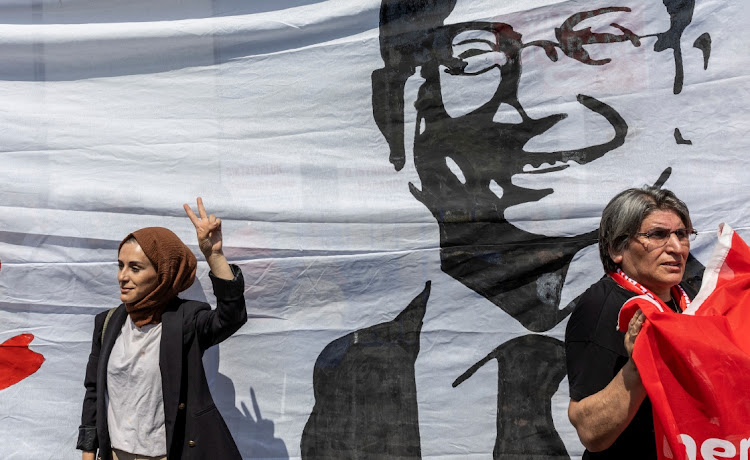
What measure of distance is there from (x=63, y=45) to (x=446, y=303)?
1652 millimetres

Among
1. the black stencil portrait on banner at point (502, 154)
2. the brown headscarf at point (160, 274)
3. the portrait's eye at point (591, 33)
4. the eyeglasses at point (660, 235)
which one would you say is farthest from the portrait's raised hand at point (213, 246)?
the portrait's eye at point (591, 33)

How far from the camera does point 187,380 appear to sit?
215 cm

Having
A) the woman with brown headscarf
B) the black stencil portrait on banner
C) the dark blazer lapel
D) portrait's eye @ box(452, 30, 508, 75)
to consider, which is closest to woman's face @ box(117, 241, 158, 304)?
the woman with brown headscarf

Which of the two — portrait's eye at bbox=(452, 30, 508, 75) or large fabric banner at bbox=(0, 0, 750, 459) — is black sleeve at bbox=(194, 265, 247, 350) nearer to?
large fabric banner at bbox=(0, 0, 750, 459)

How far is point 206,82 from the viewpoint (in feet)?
8.71

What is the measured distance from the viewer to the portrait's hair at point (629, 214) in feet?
5.43

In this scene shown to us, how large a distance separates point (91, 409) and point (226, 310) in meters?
0.56

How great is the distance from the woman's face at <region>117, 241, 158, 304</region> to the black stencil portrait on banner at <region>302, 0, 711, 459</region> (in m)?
0.67

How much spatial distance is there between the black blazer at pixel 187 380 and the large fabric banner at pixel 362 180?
1.24 feet

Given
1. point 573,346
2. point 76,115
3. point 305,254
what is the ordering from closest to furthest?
point 573,346 → point 305,254 → point 76,115

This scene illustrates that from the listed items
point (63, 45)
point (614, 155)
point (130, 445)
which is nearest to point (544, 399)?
point (614, 155)

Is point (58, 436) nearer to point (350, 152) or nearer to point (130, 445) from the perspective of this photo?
point (130, 445)

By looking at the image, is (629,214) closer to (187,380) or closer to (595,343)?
(595,343)

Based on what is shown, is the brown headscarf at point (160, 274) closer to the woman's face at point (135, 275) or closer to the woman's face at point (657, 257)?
the woman's face at point (135, 275)
